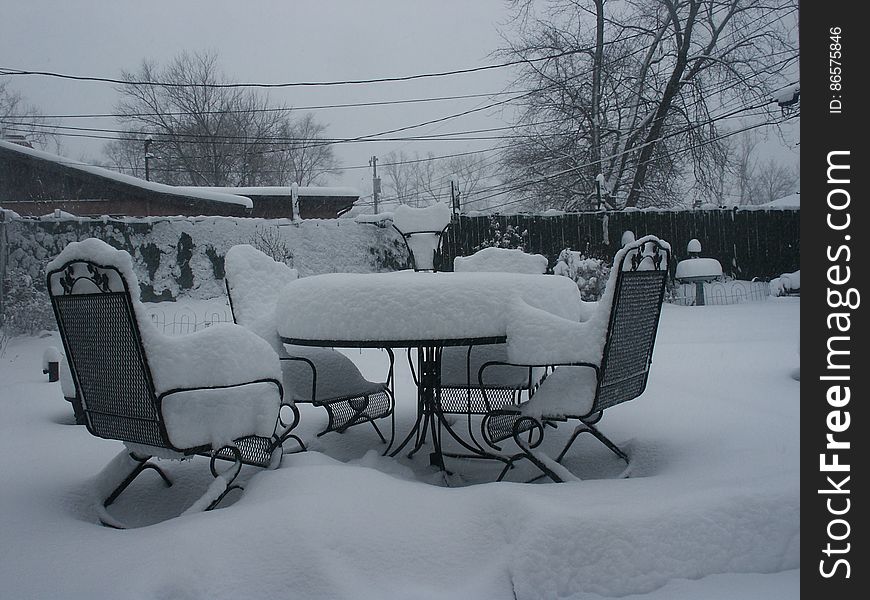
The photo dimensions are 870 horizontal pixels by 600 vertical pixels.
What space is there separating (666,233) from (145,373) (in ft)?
25.2

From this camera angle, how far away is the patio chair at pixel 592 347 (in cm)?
156

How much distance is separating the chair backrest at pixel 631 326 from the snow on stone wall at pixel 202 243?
5739 mm

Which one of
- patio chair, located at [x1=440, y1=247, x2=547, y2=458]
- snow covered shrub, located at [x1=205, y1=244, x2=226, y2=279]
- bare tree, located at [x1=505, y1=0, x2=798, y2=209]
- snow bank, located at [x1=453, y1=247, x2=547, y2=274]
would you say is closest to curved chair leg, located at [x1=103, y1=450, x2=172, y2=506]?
patio chair, located at [x1=440, y1=247, x2=547, y2=458]

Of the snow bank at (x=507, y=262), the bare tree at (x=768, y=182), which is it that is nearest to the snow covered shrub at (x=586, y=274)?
the bare tree at (x=768, y=182)

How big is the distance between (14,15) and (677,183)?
872cm

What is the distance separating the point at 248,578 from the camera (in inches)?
43.4

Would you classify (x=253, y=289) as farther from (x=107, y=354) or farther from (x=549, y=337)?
(x=549, y=337)

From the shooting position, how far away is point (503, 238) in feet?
25.1

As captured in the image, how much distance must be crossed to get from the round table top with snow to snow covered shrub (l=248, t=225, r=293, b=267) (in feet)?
18.4

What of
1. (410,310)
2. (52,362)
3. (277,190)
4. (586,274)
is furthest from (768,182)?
(52,362)

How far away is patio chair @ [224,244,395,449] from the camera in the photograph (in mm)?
2068

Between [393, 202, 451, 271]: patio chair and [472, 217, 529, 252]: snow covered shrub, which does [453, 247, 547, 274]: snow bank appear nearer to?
[393, 202, 451, 271]: patio chair

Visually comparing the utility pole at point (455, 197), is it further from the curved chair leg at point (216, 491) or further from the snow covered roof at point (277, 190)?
the curved chair leg at point (216, 491)

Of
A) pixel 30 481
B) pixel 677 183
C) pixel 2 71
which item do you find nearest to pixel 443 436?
pixel 30 481
